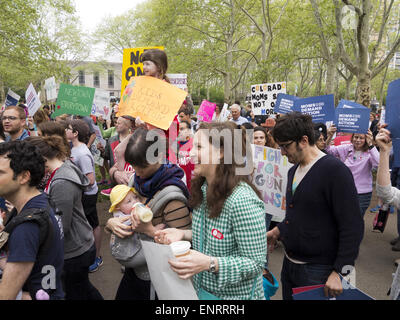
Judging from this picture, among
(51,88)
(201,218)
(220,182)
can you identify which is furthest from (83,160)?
(51,88)

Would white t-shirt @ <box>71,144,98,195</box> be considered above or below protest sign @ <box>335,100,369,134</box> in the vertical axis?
below

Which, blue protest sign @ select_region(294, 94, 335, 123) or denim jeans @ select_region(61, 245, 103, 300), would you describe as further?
blue protest sign @ select_region(294, 94, 335, 123)

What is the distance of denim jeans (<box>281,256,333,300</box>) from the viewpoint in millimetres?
2211

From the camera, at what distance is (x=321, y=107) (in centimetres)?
500

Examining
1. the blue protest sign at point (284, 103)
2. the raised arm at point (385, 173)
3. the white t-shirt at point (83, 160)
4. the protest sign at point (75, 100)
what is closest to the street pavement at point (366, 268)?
the white t-shirt at point (83, 160)

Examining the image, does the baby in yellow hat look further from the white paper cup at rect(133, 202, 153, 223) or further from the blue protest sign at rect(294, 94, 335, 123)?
the blue protest sign at rect(294, 94, 335, 123)

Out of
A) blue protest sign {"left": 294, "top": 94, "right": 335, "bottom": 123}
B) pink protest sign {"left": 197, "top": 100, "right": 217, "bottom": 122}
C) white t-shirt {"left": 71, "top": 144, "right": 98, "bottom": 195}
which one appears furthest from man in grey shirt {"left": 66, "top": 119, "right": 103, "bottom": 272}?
pink protest sign {"left": 197, "top": 100, "right": 217, "bottom": 122}

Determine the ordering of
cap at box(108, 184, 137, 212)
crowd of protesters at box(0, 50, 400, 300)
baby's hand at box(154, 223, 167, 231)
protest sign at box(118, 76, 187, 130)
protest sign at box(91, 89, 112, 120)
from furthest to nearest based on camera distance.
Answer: protest sign at box(91, 89, 112, 120), protest sign at box(118, 76, 187, 130), cap at box(108, 184, 137, 212), baby's hand at box(154, 223, 167, 231), crowd of protesters at box(0, 50, 400, 300)

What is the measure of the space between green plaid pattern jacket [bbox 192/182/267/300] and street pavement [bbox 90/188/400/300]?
2.37 metres

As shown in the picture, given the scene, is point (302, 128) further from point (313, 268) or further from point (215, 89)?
point (215, 89)

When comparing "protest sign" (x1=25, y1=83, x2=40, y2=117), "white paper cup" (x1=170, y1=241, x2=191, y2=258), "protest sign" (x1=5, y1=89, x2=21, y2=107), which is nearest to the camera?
"white paper cup" (x1=170, y1=241, x2=191, y2=258)

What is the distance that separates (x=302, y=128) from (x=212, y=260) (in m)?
1.18

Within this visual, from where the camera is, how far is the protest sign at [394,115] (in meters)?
2.34

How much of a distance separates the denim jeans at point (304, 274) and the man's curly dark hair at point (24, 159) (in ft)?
6.05
